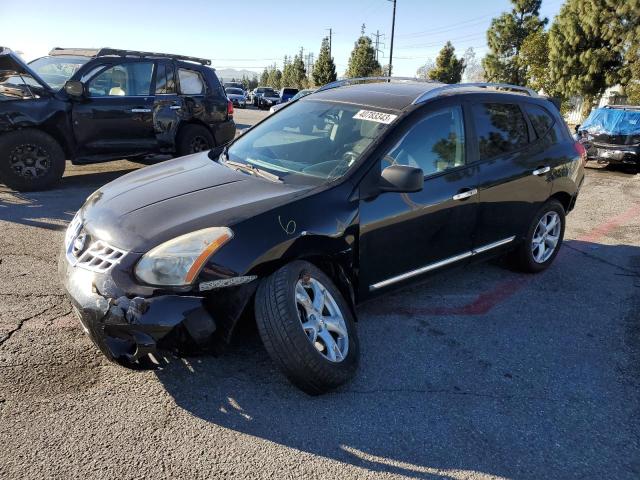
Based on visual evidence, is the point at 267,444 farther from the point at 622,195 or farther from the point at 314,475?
the point at 622,195

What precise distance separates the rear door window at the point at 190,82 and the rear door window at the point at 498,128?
563 cm

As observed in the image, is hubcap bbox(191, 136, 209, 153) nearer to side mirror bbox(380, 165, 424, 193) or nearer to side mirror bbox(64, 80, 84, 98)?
side mirror bbox(64, 80, 84, 98)

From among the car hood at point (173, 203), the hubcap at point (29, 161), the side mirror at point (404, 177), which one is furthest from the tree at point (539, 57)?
the car hood at point (173, 203)

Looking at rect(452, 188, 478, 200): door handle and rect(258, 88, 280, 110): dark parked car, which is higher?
rect(452, 188, 478, 200): door handle

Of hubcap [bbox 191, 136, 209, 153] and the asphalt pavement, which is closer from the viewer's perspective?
the asphalt pavement

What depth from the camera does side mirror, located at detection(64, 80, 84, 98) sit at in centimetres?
686

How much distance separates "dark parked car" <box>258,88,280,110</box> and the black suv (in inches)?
1217

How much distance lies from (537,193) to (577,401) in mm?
2112

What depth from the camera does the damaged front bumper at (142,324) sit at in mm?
2469

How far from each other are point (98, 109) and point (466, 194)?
18.9 ft

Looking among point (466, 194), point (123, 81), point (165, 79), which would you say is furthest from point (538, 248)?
point (123, 81)

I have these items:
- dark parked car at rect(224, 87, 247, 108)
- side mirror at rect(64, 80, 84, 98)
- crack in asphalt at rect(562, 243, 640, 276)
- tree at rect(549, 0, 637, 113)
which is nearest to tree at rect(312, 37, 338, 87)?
dark parked car at rect(224, 87, 247, 108)

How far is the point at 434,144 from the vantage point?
362 centimetres

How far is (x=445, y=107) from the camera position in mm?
3695
